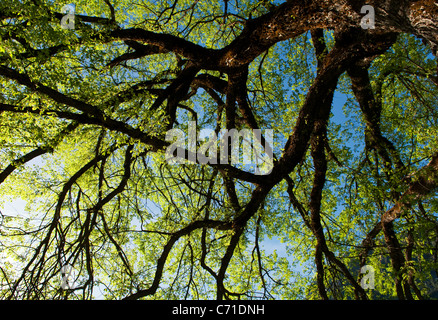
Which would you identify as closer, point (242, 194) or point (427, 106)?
point (427, 106)

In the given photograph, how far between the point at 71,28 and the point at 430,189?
6.68 meters

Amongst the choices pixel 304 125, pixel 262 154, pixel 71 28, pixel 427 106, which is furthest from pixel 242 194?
pixel 71 28

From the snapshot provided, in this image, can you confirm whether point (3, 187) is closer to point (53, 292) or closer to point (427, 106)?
point (53, 292)

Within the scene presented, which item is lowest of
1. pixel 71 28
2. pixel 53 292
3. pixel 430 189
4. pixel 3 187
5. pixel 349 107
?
pixel 53 292

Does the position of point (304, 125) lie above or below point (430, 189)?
above

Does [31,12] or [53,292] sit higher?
[31,12]

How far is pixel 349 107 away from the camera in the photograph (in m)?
7.32

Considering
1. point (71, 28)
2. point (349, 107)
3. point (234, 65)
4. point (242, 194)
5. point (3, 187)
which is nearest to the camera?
point (71, 28)

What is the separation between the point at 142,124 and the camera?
527cm

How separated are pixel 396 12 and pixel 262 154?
19.6 feet

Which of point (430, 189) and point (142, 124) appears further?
point (142, 124)

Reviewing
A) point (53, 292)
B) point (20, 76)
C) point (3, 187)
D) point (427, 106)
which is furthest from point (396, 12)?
point (3, 187)

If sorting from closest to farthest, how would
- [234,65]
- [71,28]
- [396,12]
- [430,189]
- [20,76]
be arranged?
1. [396,12]
2. [20,76]
3. [430,189]
4. [71,28]
5. [234,65]

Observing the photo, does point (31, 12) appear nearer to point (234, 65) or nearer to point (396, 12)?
point (234, 65)
